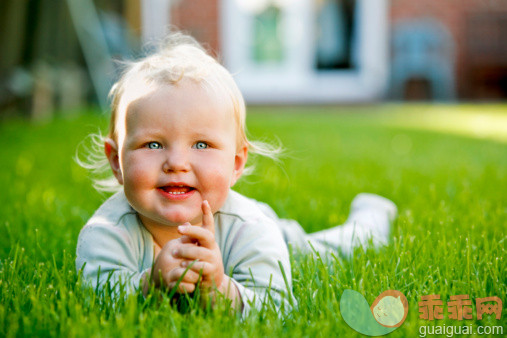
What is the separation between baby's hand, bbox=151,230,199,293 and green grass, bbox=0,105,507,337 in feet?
0.17

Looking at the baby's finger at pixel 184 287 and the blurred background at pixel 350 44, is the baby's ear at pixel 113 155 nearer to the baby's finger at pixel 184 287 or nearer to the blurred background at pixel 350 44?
the baby's finger at pixel 184 287

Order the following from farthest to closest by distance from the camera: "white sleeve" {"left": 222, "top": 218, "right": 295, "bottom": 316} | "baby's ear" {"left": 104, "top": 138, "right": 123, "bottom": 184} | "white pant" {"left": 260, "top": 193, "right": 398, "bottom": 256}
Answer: "white pant" {"left": 260, "top": 193, "right": 398, "bottom": 256} < "baby's ear" {"left": 104, "top": 138, "right": 123, "bottom": 184} < "white sleeve" {"left": 222, "top": 218, "right": 295, "bottom": 316}

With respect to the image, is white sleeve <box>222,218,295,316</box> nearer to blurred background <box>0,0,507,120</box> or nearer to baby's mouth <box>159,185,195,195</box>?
baby's mouth <box>159,185,195,195</box>

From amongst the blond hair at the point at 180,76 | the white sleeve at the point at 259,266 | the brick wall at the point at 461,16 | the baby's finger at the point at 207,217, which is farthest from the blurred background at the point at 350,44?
the baby's finger at the point at 207,217

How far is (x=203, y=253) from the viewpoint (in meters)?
1.31

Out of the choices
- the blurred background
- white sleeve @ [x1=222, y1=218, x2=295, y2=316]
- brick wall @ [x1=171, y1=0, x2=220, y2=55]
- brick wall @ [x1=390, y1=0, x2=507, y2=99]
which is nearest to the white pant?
white sleeve @ [x1=222, y1=218, x2=295, y2=316]

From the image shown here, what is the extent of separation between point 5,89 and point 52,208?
14.0 feet

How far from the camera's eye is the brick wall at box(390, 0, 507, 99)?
454 inches

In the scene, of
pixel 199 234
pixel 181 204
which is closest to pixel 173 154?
pixel 181 204

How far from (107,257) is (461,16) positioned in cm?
1155

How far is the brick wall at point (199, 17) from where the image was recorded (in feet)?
38.2

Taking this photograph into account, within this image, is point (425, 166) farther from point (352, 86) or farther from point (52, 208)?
point (352, 86)

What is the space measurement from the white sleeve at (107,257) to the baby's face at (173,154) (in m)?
0.11

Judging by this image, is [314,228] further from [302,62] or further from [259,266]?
[302,62]
